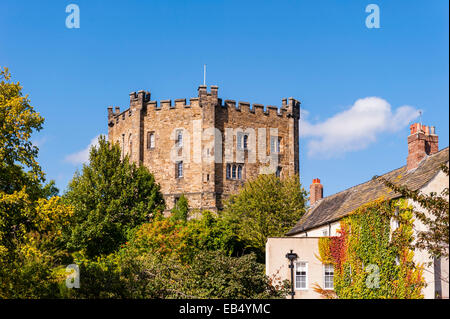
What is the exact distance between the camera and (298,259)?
33.6 metres

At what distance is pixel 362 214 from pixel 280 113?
4071cm

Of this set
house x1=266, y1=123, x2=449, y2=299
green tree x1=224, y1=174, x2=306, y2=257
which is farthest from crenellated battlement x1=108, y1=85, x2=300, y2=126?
house x1=266, y1=123, x2=449, y2=299

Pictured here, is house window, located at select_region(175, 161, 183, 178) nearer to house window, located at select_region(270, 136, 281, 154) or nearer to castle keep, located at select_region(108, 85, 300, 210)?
castle keep, located at select_region(108, 85, 300, 210)

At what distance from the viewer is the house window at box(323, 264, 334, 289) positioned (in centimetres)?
3356

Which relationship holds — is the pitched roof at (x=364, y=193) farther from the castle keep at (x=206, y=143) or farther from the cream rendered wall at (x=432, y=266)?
the castle keep at (x=206, y=143)

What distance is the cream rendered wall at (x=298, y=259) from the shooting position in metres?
33.5

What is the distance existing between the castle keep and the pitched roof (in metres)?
22.0

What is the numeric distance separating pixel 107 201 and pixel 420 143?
31.5 metres

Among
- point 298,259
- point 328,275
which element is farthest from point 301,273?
point 328,275

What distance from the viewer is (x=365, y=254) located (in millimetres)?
30297

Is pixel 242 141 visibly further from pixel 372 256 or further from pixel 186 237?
pixel 372 256

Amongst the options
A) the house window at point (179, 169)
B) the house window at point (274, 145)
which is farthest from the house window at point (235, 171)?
the house window at point (179, 169)

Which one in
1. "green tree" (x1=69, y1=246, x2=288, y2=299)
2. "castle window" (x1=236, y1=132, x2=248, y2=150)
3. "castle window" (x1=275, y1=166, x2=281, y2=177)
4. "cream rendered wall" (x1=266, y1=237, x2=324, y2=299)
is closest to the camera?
"green tree" (x1=69, y1=246, x2=288, y2=299)
